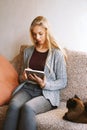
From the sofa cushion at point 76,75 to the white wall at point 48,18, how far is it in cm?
24

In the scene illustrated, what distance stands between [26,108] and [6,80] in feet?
1.64

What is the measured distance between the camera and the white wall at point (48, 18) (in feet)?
9.23

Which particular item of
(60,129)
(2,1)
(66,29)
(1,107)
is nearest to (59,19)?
(66,29)

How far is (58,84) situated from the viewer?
2521 millimetres

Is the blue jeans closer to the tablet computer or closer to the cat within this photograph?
the tablet computer

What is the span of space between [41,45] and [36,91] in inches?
16.8

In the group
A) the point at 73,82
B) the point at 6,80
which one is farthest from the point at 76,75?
the point at 6,80

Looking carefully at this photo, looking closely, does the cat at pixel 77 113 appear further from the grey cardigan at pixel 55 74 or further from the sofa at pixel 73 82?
the grey cardigan at pixel 55 74

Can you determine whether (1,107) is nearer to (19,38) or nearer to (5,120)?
(5,120)

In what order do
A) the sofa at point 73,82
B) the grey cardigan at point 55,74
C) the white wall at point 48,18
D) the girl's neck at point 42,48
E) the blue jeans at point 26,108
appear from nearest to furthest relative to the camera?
1. the blue jeans at point 26,108
2. the sofa at point 73,82
3. the grey cardigan at point 55,74
4. the girl's neck at point 42,48
5. the white wall at point 48,18

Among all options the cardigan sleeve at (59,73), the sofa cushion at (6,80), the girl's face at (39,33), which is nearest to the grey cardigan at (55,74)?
the cardigan sleeve at (59,73)

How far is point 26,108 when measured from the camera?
2.24m

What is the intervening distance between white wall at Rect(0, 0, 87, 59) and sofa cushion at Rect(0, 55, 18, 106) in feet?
1.35

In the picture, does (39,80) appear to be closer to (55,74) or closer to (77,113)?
(55,74)
